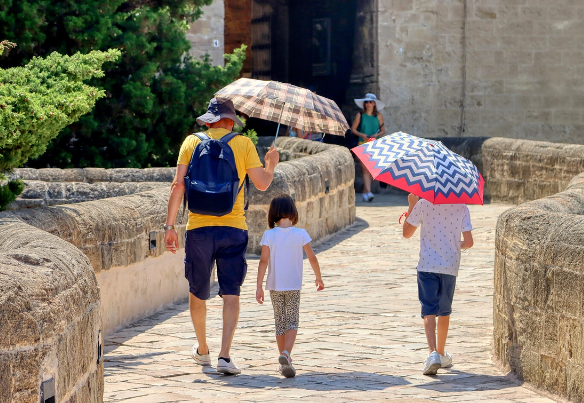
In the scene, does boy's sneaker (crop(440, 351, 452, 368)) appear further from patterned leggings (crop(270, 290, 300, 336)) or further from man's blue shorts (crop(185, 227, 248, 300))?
man's blue shorts (crop(185, 227, 248, 300))

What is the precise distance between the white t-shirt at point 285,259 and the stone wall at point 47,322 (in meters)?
1.49

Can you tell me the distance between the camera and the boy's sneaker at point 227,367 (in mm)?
5230

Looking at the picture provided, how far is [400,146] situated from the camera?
5617 mm

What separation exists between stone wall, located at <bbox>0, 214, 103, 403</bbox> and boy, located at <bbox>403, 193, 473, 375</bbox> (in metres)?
2.04

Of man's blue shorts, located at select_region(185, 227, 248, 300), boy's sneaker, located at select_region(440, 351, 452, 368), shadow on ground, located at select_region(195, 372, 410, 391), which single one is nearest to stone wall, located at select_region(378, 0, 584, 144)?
boy's sneaker, located at select_region(440, 351, 452, 368)

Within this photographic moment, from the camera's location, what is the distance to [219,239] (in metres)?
5.30

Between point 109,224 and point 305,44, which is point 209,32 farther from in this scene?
point 109,224

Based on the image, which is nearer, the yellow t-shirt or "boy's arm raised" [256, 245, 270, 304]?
the yellow t-shirt

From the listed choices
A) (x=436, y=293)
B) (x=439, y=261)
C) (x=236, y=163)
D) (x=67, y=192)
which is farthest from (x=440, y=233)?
(x=67, y=192)

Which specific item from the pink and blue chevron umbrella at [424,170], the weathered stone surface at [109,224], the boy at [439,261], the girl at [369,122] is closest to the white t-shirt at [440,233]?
the boy at [439,261]

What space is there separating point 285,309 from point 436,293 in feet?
2.65

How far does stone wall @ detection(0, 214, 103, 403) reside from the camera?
310 centimetres

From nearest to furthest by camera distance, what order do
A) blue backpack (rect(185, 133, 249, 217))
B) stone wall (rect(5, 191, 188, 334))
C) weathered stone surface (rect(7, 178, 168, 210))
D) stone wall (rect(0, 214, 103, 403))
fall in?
1. stone wall (rect(0, 214, 103, 403))
2. blue backpack (rect(185, 133, 249, 217))
3. stone wall (rect(5, 191, 188, 334))
4. weathered stone surface (rect(7, 178, 168, 210))

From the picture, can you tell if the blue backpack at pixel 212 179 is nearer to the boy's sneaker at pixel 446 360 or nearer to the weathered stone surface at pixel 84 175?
the boy's sneaker at pixel 446 360
